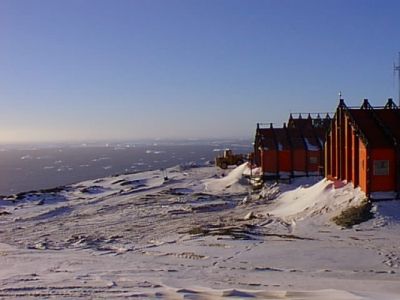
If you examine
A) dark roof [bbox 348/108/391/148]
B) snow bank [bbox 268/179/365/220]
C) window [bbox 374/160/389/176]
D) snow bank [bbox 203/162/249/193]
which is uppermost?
dark roof [bbox 348/108/391/148]

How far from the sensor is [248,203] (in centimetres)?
3581

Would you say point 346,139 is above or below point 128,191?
above

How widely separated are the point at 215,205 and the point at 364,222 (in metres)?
13.4

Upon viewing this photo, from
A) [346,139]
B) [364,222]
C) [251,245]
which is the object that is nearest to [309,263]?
[251,245]

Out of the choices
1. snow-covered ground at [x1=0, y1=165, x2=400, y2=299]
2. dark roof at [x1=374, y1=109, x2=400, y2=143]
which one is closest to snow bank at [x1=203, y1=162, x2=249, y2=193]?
snow-covered ground at [x1=0, y1=165, x2=400, y2=299]

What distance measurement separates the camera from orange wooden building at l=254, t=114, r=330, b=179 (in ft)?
145

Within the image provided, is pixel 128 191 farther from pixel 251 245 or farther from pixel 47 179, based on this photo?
pixel 47 179

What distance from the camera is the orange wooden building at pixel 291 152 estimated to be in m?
44.1

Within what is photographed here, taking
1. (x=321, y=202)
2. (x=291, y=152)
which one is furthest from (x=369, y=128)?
(x=291, y=152)

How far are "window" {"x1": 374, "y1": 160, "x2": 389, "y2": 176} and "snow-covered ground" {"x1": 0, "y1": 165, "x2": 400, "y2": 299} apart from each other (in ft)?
5.12

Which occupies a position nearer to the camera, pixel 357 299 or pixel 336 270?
pixel 357 299

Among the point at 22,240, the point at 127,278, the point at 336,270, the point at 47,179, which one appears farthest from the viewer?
the point at 47,179

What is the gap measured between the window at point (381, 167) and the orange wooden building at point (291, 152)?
53.3 ft

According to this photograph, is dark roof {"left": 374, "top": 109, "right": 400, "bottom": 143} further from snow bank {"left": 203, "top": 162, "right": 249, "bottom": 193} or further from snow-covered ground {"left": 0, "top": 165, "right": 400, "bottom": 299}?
snow bank {"left": 203, "top": 162, "right": 249, "bottom": 193}
